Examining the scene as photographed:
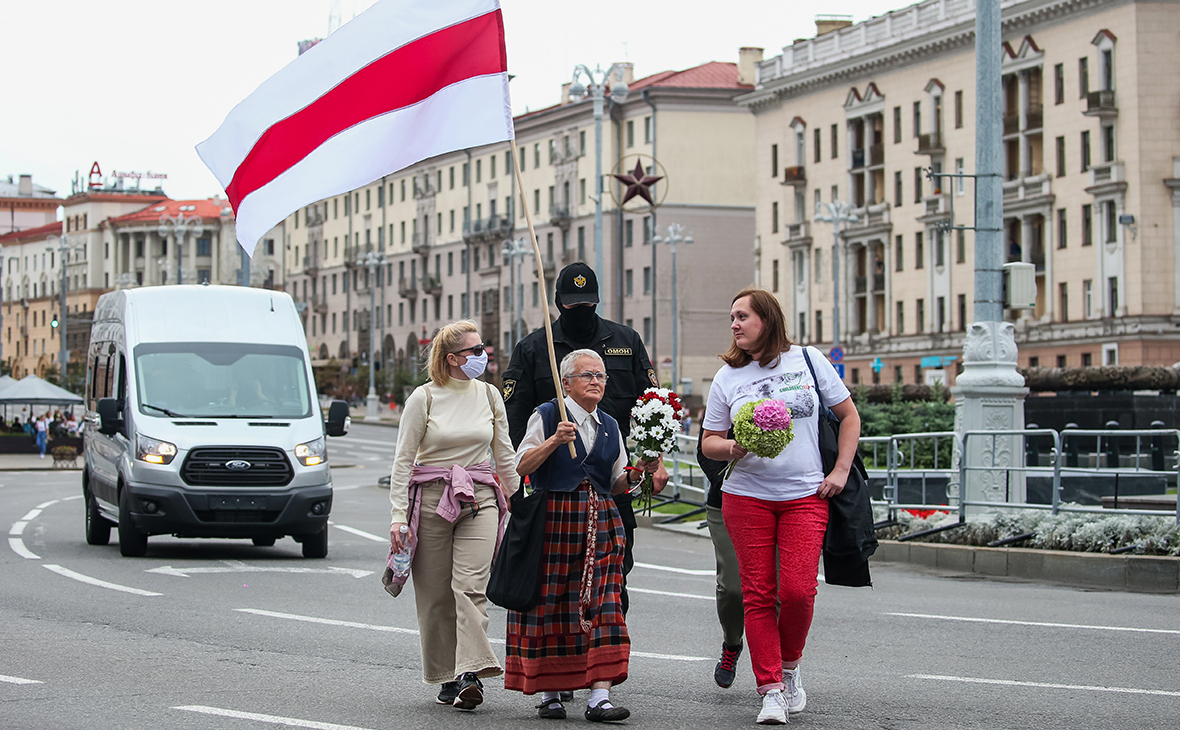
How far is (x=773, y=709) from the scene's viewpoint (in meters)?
7.68

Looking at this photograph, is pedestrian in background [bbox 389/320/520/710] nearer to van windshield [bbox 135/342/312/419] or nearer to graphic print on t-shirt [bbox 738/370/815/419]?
graphic print on t-shirt [bbox 738/370/815/419]

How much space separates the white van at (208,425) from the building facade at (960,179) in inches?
1909

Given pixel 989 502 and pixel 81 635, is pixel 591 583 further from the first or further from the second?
pixel 989 502

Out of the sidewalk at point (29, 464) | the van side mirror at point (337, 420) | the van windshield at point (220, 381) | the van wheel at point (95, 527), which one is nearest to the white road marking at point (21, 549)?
the van wheel at point (95, 527)

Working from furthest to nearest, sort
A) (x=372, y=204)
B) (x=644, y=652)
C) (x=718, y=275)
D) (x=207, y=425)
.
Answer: (x=372, y=204) < (x=718, y=275) < (x=207, y=425) < (x=644, y=652)

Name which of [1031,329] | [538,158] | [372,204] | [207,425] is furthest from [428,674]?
[372,204]

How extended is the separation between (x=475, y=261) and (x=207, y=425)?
10162cm

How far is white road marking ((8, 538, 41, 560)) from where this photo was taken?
701 inches

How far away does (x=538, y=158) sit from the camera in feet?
365

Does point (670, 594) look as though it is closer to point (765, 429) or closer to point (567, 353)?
point (567, 353)

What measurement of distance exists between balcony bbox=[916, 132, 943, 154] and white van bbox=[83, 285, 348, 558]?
62761mm

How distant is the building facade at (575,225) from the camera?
99625mm

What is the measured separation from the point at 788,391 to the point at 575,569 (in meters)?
1.26

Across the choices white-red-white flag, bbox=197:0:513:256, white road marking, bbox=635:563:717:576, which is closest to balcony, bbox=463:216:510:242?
white road marking, bbox=635:563:717:576
